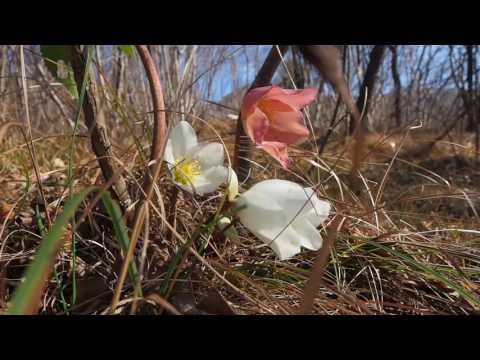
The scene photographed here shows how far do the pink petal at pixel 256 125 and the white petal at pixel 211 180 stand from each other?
5cm

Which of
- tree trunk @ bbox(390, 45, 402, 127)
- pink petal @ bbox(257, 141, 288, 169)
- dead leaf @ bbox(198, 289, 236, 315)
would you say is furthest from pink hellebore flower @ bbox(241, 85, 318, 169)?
tree trunk @ bbox(390, 45, 402, 127)

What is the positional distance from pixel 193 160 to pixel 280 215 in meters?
0.16

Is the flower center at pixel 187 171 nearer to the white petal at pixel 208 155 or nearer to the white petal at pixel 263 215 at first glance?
the white petal at pixel 208 155

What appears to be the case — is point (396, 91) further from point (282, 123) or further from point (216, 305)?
point (216, 305)

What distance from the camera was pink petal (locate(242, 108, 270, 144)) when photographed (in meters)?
0.52

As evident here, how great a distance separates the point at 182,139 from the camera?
56 cm

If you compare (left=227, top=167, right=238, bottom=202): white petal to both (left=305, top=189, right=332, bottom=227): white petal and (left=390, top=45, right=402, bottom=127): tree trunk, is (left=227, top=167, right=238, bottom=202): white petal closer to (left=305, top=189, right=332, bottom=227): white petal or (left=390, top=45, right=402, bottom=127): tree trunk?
(left=305, top=189, right=332, bottom=227): white petal

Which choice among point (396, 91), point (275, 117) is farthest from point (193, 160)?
point (396, 91)

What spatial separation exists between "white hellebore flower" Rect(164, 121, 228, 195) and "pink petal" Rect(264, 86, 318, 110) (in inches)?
3.9
